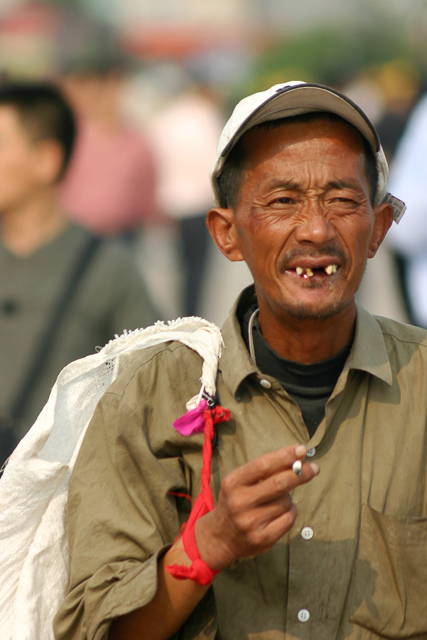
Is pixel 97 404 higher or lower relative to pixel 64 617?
higher

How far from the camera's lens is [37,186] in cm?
488

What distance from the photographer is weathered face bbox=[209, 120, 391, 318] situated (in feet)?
6.33

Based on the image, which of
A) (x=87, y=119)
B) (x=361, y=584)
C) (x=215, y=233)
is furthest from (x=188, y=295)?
(x=361, y=584)

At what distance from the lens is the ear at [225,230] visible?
216cm

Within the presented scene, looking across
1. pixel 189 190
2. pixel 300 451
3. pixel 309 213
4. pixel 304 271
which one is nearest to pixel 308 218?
pixel 309 213

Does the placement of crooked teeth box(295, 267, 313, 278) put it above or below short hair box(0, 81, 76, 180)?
below

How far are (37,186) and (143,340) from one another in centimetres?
302

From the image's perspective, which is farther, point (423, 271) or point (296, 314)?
point (423, 271)

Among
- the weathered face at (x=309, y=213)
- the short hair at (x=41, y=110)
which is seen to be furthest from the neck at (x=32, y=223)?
the weathered face at (x=309, y=213)

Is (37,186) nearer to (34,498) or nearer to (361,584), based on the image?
(34,498)

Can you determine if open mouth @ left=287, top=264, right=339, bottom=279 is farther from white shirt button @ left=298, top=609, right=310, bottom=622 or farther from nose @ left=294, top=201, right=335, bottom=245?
white shirt button @ left=298, top=609, right=310, bottom=622

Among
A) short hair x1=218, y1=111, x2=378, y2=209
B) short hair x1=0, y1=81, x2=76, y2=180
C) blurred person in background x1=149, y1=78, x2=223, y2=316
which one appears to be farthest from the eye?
blurred person in background x1=149, y1=78, x2=223, y2=316

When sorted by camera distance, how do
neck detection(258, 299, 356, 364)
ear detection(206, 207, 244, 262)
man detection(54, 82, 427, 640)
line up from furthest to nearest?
ear detection(206, 207, 244, 262) → neck detection(258, 299, 356, 364) → man detection(54, 82, 427, 640)

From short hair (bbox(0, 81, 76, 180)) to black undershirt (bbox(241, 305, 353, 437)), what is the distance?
310 cm
